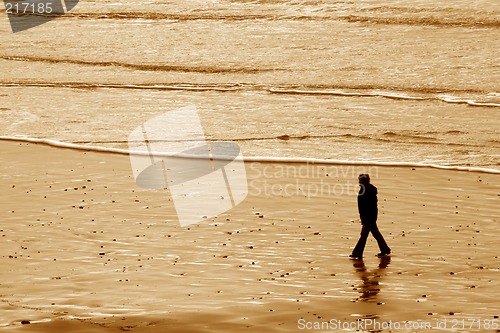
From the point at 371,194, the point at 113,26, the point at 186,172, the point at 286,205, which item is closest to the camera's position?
the point at 371,194

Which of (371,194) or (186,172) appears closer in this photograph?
(371,194)

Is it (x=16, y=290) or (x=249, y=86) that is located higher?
(x=16, y=290)

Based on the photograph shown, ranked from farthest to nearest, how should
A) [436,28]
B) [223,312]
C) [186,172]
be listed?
1. [436,28]
2. [186,172]
3. [223,312]

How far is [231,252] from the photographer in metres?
9.36

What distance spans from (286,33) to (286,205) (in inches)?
402

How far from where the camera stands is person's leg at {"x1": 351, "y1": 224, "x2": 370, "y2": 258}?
351 inches

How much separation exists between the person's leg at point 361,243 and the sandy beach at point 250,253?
81 mm

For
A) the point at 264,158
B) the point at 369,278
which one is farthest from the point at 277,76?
the point at 369,278

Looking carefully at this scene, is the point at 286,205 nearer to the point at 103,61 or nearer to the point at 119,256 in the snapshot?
Result: the point at 119,256

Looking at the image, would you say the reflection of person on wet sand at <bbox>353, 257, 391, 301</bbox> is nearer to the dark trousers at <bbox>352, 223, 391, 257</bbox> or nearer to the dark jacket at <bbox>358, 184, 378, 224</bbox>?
the dark trousers at <bbox>352, 223, 391, 257</bbox>

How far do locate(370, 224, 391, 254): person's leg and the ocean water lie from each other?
4.23m

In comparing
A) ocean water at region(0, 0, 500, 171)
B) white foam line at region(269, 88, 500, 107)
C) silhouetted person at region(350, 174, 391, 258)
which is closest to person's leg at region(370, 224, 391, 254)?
silhouetted person at region(350, 174, 391, 258)

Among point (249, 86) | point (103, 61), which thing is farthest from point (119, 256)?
point (103, 61)

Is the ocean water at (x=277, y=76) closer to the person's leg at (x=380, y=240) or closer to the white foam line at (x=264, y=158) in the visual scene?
the white foam line at (x=264, y=158)
